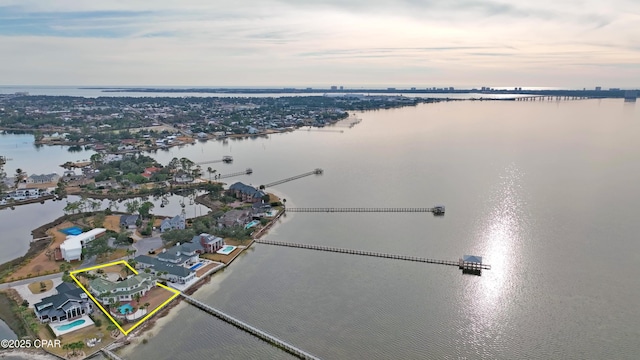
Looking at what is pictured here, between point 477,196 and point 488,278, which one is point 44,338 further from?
point 477,196

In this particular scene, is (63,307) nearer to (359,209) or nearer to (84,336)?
(84,336)

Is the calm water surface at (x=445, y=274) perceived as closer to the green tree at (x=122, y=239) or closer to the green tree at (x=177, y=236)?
the green tree at (x=177, y=236)

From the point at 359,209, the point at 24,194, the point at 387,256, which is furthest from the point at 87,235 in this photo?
the point at 359,209

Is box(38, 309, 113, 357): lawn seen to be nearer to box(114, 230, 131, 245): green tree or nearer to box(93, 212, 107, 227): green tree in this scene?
box(114, 230, 131, 245): green tree

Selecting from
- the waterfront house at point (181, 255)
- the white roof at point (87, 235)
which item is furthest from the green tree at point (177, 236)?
the white roof at point (87, 235)

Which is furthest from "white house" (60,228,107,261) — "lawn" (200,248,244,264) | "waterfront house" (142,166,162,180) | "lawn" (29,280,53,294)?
"waterfront house" (142,166,162,180)
